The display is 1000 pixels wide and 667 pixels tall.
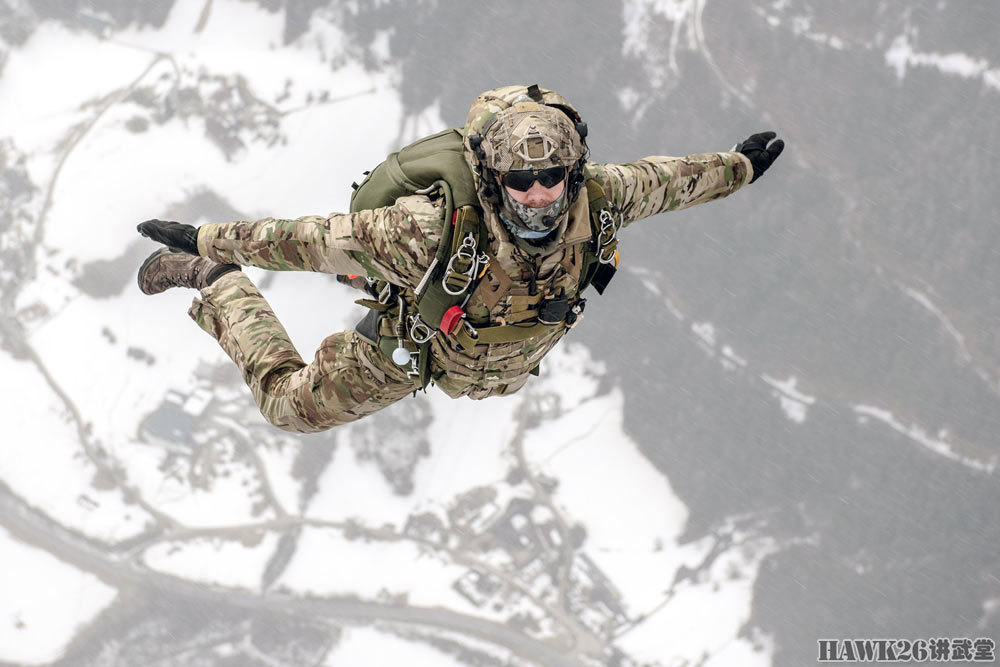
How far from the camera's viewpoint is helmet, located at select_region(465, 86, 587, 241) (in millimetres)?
5309

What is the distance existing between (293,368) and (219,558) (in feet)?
57.1

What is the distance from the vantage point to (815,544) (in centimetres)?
2305

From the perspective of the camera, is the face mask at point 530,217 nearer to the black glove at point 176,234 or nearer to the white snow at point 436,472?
the black glove at point 176,234

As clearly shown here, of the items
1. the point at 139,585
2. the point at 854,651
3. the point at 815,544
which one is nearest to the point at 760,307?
the point at 815,544

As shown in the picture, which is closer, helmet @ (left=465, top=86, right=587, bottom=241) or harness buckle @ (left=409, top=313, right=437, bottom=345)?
helmet @ (left=465, top=86, right=587, bottom=241)

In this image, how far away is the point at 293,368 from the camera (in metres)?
8.21

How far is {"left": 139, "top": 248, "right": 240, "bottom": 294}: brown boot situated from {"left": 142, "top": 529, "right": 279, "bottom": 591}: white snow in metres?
15.9

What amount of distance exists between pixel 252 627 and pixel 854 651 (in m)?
18.3

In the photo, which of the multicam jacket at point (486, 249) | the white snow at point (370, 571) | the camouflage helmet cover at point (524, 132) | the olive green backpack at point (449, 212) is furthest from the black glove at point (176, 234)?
the white snow at point (370, 571)

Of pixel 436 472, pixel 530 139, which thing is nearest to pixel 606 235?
pixel 530 139

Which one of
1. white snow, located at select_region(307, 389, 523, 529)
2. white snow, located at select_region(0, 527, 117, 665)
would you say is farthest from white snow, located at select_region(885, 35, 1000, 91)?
white snow, located at select_region(0, 527, 117, 665)

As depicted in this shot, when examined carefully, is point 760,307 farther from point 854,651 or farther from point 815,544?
point 854,651

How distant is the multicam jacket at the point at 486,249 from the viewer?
5.73m

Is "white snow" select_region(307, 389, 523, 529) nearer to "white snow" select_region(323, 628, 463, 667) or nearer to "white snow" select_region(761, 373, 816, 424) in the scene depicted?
"white snow" select_region(323, 628, 463, 667)
